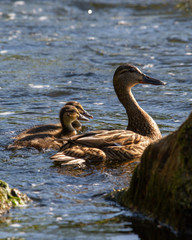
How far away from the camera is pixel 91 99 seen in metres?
10.5

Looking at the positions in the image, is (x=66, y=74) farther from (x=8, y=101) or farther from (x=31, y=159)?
(x=31, y=159)

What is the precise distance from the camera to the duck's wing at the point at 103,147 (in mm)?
6938

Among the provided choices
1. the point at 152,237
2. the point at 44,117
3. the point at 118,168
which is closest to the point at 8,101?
the point at 44,117

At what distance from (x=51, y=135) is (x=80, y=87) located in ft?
11.5

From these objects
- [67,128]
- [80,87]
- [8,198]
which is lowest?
[8,198]

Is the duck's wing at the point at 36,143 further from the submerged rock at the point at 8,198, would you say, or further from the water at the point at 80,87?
the submerged rock at the point at 8,198

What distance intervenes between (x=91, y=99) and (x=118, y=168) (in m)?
3.87

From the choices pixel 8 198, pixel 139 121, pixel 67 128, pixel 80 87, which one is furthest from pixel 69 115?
pixel 8 198

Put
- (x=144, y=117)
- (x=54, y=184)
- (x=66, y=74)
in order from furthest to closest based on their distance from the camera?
(x=66, y=74) < (x=144, y=117) < (x=54, y=184)

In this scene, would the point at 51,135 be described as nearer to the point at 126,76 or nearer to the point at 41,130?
the point at 41,130

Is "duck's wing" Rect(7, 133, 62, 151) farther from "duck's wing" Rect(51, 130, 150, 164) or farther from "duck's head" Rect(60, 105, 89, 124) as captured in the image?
"duck's head" Rect(60, 105, 89, 124)

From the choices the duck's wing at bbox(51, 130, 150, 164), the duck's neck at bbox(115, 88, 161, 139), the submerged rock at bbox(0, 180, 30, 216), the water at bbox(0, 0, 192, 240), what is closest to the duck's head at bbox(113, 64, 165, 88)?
the duck's neck at bbox(115, 88, 161, 139)

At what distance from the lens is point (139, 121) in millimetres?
7957

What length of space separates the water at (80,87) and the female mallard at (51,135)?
19 centimetres
